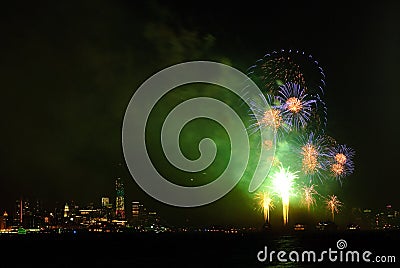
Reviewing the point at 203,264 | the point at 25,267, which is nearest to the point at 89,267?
the point at 25,267

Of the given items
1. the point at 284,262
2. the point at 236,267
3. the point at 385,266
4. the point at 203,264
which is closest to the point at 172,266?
the point at 203,264

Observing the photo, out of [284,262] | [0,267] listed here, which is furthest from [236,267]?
[0,267]

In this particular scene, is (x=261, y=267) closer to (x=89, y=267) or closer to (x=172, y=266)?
(x=172, y=266)

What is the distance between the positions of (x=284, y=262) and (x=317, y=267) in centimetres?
862

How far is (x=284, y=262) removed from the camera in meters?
65.9

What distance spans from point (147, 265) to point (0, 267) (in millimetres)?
18193

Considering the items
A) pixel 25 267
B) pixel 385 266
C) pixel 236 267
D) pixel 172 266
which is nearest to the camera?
pixel 385 266

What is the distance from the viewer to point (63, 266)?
73.2 metres

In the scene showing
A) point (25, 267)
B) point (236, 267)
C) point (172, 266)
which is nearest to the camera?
point (236, 267)

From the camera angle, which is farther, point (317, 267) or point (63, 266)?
point (63, 266)

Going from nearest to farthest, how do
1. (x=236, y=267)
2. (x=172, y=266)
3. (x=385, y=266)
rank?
(x=385, y=266) → (x=236, y=267) → (x=172, y=266)

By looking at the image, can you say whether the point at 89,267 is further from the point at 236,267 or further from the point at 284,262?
the point at 284,262

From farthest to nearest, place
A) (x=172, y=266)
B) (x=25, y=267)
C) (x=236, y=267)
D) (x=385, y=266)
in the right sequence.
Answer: (x=25, y=267), (x=172, y=266), (x=236, y=267), (x=385, y=266)

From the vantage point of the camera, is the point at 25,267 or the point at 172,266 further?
the point at 25,267
